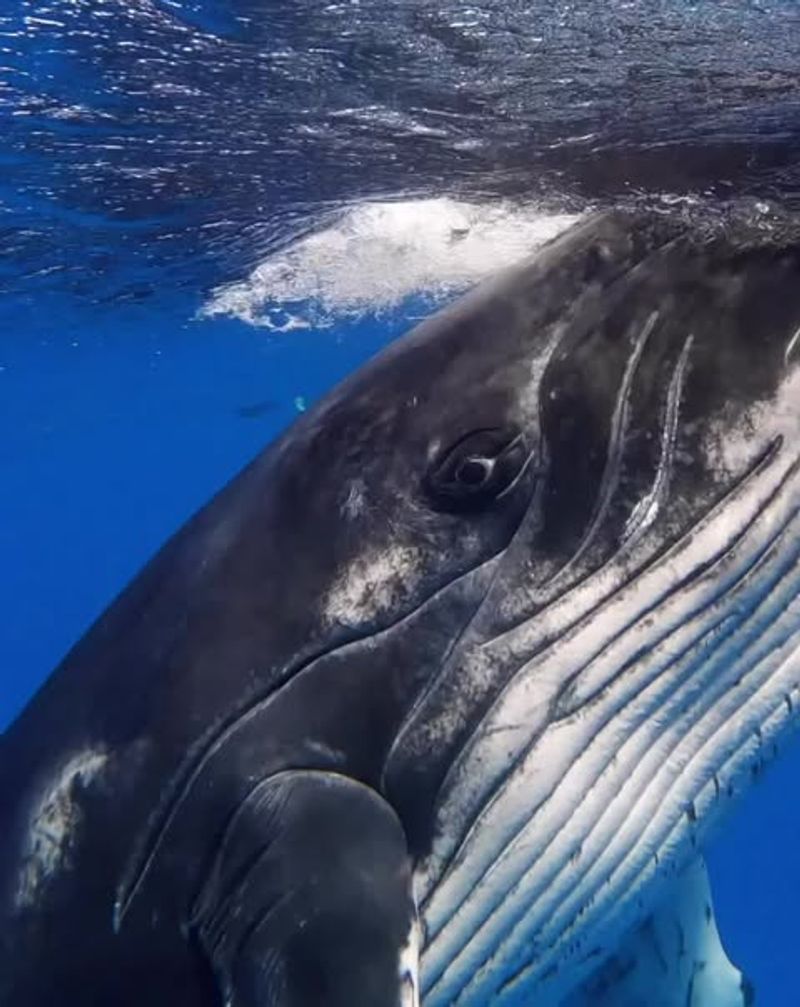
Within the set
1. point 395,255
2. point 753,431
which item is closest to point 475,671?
point 753,431

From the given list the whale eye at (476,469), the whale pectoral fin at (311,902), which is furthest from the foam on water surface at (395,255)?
the whale pectoral fin at (311,902)

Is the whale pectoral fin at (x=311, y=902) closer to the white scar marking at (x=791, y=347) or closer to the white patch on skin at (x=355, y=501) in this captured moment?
the white patch on skin at (x=355, y=501)

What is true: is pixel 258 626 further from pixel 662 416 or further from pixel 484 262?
pixel 484 262

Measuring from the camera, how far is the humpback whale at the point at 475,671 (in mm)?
4742

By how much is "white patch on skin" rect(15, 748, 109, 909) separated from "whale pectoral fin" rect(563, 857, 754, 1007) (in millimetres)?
3117

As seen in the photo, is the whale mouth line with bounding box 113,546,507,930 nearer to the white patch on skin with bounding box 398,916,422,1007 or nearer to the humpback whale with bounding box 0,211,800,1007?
the humpback whale with bounding box 0,211,800,1007

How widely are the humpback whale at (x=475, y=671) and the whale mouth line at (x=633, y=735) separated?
12mm

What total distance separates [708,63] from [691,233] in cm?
577

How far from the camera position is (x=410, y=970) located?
444cm

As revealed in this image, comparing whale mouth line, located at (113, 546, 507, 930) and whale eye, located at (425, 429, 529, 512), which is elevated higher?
whale eye, located at (425, 429, 529, 512)

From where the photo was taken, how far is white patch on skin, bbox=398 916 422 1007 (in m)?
4.39

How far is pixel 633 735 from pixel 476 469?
50.6 inches

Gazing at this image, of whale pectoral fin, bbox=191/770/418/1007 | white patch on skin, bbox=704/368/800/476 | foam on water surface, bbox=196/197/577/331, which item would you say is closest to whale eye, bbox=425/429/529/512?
white patch on skin, bbox=704/368/800/476

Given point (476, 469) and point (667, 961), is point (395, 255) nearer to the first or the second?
point (667, 961)
